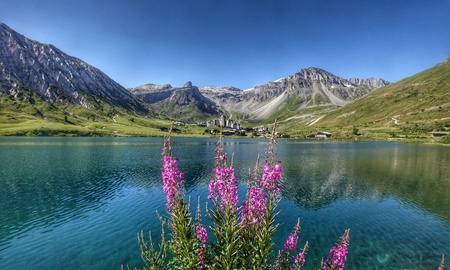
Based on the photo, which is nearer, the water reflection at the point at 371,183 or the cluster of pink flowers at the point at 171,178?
the cluster of pink flowers at the point at 171,178

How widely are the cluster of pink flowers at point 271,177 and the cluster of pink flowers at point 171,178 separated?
3.47m

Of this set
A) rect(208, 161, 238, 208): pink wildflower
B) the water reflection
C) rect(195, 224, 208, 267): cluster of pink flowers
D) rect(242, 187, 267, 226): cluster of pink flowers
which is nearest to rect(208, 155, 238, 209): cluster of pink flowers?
rect(208, 161, 238, 208): pink wildflower

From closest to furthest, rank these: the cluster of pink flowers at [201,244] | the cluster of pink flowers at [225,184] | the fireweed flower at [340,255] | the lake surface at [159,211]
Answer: the cluster of pink flowers at [225,184], the cluster of pink flowers at [201,244], the fireweed flower at [340,255], the lake surface at [159,211]

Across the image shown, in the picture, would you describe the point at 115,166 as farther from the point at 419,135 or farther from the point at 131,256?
the point at 419,135

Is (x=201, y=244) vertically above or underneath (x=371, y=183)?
above

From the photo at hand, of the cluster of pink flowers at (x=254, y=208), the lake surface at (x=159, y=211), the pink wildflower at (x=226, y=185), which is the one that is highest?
the pink wildflower at (x=226, y=185)

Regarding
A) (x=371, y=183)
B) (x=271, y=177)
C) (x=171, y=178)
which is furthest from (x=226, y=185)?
(x=371, y=183)

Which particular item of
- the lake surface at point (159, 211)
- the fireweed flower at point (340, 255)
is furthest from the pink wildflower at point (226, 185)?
the lake surface at point (159, 211)

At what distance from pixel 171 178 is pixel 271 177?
13.2 feet

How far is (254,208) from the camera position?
11.3 metres

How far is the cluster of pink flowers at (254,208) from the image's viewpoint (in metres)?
11.0

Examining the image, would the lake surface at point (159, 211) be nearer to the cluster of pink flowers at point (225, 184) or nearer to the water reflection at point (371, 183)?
the water reflection at point (371, 183)

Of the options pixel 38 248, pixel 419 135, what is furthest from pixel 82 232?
pixel 419 135

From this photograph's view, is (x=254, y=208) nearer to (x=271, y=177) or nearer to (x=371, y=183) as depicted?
(x=271, y=177)
